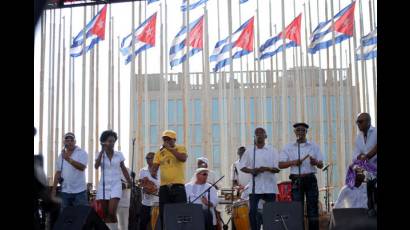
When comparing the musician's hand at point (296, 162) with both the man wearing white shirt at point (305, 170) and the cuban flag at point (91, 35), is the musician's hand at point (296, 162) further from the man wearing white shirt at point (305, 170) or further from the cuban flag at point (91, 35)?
the cuban flag at point (91, 35)

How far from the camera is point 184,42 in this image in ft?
51.7

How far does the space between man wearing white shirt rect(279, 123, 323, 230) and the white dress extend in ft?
7.11

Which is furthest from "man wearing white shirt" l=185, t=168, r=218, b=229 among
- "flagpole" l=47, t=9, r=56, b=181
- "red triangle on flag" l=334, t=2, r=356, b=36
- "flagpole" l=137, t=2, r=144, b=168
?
"red triangle on flag" l=334, t=2, r=356, b=36

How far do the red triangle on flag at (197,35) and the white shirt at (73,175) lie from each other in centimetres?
726

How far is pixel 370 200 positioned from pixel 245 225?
3475 mm

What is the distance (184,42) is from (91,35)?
2245 millimetres

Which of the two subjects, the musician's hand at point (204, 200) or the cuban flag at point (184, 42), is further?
the cuban flag at point (184, 42)

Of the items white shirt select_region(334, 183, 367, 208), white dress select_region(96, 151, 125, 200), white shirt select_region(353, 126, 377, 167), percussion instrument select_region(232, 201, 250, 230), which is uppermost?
white shirt select_region(353, 126, 377, 167)

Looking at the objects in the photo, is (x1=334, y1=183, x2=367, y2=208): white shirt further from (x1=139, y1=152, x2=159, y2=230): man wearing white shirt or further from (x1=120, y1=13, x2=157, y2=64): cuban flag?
(x1=120, y1=13, x2=157, y2=64): cuban flag

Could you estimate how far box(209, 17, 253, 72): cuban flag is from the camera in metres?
15.8

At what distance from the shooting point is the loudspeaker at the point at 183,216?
7.64 metres

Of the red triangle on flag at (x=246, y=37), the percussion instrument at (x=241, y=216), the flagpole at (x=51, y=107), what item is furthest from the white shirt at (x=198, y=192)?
the red triangle on flag at (x=246, y=37)

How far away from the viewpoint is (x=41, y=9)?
288cm

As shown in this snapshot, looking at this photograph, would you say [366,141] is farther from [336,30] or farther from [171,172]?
[336,30]
